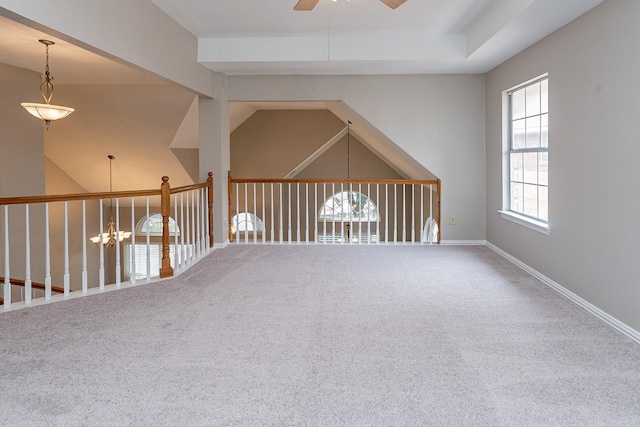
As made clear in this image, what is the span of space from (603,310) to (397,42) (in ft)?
11.5

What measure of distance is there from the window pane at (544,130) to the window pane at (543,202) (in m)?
0.43

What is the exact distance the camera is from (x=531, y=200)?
5.11m

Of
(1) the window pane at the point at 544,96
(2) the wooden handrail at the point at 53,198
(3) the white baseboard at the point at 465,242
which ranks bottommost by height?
(3) the white baseboard at the point at 465,242

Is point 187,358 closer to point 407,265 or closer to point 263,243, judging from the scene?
point 407,265

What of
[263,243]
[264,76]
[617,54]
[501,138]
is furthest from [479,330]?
[264,76]

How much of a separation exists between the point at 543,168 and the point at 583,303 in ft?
4.97

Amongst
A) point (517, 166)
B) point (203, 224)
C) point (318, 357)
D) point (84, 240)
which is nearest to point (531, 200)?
point (517, 166)

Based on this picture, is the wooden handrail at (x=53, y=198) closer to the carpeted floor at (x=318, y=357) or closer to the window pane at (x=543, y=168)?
the carpeted floor at (x=318, y=357)

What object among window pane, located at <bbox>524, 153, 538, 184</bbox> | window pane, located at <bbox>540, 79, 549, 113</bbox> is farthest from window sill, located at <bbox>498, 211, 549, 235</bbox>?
window pane, located at <bbox>540, 79, 549, 113</bbox>

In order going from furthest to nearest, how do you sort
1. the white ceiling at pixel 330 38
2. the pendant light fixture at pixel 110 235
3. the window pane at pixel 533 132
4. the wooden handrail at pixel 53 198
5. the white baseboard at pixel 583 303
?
the pendant light fixture at pixel 110 235 → the window pane at pixel 533 132 → the white ceiling at pixel 330 38 → the wooden handrail at pixel 53 198 → the white baseboard at pixel 583 303

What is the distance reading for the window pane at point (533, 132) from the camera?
4.88 metres

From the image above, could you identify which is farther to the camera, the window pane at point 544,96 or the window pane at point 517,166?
the window pane at point 517,166

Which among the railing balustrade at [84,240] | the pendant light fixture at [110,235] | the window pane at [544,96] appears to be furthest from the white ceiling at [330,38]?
the pendant light fixture at [110,235]

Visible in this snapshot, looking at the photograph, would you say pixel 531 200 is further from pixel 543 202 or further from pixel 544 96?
pixel 544 96
